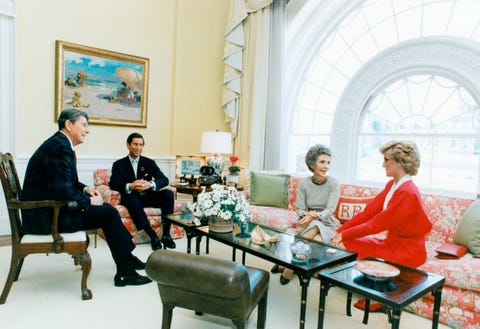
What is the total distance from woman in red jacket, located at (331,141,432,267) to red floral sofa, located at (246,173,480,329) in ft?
0.66

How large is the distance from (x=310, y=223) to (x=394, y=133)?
6.70 ft

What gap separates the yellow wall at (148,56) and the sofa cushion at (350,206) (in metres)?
2.55

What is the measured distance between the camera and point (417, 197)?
2373mm

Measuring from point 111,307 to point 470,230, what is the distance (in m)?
2.82

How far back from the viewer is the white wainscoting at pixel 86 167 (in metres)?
3.86

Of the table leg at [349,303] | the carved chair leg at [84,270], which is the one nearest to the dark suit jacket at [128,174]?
the carved chair leg at [84,270]

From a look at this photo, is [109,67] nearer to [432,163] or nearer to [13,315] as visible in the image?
[13,315]

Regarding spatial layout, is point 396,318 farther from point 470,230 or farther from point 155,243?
point 155,243

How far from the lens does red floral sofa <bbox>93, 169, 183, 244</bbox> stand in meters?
3.79

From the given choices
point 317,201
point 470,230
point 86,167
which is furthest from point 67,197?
point 470,230

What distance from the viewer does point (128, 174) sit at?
13.1 feet

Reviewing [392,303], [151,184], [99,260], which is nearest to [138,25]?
[151,184]

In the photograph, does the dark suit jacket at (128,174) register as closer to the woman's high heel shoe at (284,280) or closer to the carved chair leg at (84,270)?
the carved chair leg at (84,270)

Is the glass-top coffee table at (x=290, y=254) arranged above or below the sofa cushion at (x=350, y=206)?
below
